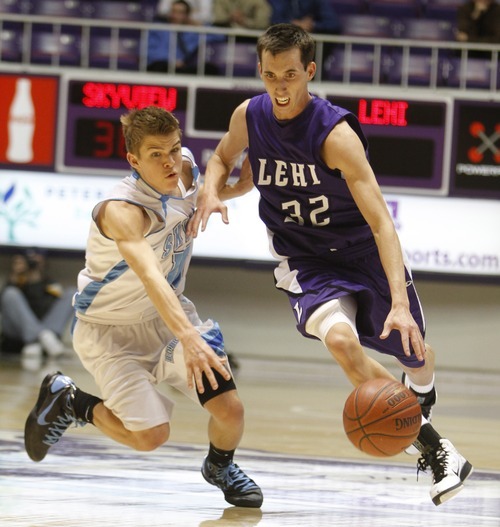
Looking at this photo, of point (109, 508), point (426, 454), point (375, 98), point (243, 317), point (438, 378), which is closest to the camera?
point (109, 508)

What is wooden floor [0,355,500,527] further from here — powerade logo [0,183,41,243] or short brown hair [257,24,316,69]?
powerade logo [0,183,41,243]

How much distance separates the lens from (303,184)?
4.50 m

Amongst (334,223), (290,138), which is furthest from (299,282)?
(290,138)

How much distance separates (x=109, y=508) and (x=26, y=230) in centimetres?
713

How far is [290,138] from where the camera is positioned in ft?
14.7

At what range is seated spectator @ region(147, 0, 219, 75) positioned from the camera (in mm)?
10852

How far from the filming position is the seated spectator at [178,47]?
1085cm

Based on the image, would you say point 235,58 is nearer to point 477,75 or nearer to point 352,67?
point 352,67

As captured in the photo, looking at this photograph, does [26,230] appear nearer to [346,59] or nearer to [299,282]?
[346,59]

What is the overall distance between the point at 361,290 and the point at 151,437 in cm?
105

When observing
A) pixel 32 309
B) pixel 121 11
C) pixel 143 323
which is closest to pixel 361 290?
pixel 143 323

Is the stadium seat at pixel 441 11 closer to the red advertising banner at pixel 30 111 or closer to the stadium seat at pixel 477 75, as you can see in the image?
the stadium seat at pixel 477 75

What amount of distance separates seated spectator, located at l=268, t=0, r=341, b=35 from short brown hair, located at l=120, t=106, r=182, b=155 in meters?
6.99

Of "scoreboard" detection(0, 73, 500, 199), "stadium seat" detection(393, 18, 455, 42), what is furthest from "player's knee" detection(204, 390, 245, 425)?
"stadium seat" detection(393, 18, 455, 42)
